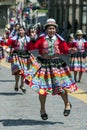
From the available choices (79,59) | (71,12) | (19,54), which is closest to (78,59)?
(79,59)

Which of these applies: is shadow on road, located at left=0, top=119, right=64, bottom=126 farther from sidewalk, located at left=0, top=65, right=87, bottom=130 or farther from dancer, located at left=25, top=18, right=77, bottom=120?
dancer, located at left=25, top=18, right=77, bottom=120

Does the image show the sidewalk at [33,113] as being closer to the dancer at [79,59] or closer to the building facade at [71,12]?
the dancer at [79,59]

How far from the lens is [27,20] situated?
68.4 metres

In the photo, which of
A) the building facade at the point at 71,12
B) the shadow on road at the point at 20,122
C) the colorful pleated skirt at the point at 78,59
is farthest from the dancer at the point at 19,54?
the building facade at the point at 71,12

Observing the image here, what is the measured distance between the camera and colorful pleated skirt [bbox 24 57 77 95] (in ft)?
33.8

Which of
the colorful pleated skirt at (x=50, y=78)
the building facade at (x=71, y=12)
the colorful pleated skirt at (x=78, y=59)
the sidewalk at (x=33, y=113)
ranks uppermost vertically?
the building facade at (x=71, y=12)

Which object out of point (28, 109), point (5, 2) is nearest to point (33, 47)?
point (28, 109)

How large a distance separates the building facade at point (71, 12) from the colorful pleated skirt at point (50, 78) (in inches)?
1133

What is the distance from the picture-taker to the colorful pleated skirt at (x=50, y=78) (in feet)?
33.8

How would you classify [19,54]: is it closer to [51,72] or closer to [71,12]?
[51,72]

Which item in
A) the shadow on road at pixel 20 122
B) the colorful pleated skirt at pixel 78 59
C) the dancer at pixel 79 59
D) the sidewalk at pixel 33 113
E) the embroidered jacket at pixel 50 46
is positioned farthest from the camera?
the colorful pleated skirt at pixel 78 59

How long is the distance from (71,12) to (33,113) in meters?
32.8

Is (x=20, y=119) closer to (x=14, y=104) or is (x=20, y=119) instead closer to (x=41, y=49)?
(x=41, y=49)

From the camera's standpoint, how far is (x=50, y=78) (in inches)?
409
